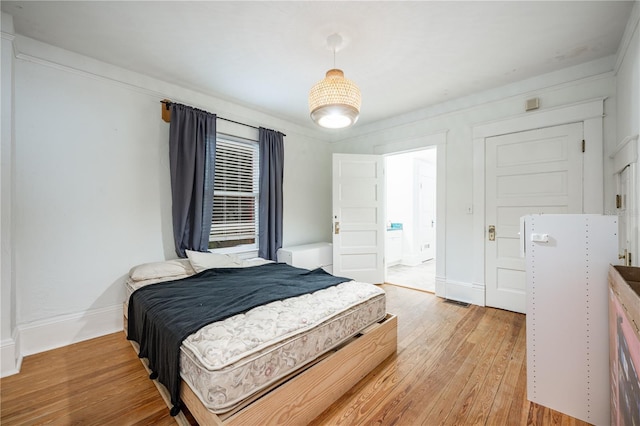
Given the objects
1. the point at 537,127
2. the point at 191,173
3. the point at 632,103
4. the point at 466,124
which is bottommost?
the point at 191,173

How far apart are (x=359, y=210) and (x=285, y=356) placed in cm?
309

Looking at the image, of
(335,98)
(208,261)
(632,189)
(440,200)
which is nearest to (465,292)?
(440,200)

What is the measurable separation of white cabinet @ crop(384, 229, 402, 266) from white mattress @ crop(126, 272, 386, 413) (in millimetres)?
3700

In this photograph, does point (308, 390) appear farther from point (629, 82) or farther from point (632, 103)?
point (629, 82)

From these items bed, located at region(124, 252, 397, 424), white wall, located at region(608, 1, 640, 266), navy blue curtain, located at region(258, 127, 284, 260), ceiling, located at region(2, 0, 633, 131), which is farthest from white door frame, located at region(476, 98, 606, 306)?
navy blue curtain, located at region(258, 127, 284, 260)

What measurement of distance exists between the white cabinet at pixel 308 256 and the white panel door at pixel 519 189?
7.35 feet

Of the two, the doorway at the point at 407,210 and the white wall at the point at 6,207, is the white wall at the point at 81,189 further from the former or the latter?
the doorway at the point at 407,210

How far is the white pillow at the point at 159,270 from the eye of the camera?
2.56 meters

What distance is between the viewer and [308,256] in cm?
406

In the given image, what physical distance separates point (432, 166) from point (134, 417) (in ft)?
22.5

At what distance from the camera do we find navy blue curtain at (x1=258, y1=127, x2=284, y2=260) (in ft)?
12.6

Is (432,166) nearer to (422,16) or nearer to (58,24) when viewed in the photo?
(422,16)

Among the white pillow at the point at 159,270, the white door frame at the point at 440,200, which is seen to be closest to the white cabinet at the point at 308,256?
the white pillow at the point at 159,270

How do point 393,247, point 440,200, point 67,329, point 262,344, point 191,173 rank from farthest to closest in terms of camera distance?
point 393,247 → point 440,200 → point 191,173 → point 67,329 → point 262,344
